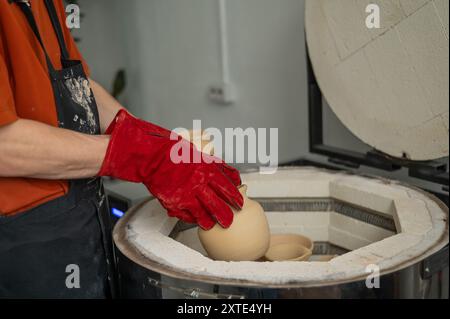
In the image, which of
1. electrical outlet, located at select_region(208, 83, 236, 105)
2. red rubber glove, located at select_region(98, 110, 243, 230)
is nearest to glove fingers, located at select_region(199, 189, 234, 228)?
red rubber glove, located at select_region(98, 110, 243, 230)

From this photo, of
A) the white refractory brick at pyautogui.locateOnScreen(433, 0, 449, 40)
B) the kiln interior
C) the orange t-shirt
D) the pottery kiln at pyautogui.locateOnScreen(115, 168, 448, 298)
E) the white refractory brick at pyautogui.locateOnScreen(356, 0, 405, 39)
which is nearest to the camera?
the pottery kiln at pyautogui.locateOnScreen(115, 168, 448, 298)

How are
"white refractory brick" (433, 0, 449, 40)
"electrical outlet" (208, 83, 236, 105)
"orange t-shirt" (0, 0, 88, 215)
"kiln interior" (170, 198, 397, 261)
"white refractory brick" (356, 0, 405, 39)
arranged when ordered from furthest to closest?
1. "electrical outlet" (208, 83, 236, 105)
2. "kiln interior" (170, 198, 397, 261)
3. "white refractory brick" (356, 0, 405, 39)
4. "white refractory brick" (433, 0, 449, 40)
5. "orange t-shirt" (0, 0, 88, 215)

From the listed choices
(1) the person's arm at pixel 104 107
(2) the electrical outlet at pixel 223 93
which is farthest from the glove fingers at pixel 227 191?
(2) the electrical outlet at pixel 223 93

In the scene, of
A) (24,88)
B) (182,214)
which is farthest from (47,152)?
(182,214)

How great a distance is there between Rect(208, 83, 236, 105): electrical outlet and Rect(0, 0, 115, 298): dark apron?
1.26 meters

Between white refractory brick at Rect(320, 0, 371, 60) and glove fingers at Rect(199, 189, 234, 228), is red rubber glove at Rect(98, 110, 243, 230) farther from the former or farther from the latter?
white refractory brick at Rect(320, 0, 371, 60)

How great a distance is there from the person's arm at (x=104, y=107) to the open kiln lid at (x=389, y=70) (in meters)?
0.59

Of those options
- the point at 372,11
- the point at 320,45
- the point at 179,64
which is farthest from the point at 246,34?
the point at 372,11

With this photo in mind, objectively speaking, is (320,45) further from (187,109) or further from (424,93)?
(187,109)

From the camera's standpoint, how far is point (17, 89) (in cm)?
110

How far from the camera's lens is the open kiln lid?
1.25m

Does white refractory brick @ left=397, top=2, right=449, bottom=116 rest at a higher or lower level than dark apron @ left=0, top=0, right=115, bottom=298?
higher

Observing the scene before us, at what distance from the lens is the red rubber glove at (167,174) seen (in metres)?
1.12

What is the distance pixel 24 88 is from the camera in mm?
1099
